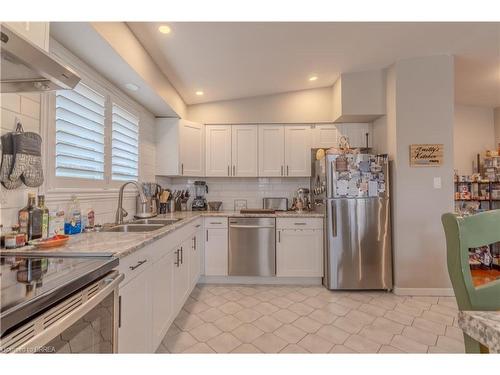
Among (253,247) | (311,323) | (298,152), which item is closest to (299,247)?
(253,247)

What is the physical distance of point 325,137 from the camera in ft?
12.1

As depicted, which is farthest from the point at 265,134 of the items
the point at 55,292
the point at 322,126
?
the point at 55,292

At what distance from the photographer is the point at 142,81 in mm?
2307

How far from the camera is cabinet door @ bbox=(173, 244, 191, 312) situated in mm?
2174

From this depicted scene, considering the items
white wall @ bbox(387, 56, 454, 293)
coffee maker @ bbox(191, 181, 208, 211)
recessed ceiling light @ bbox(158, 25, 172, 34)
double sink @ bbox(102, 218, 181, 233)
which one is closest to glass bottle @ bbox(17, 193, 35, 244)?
double sink @ bbox(102, 218, 181, 233)

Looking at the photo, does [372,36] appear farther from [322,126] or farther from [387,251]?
[387,251]

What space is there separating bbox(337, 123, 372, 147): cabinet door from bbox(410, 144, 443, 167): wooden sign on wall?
753 millimetres

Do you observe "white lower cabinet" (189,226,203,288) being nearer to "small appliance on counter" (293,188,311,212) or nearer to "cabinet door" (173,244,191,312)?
"cabinet door" (173,244,191,312)

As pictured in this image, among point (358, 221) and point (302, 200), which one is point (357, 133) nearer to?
point (302, 200)

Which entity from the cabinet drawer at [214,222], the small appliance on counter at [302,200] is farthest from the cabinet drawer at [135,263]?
the small appliance on counter at [302,200]

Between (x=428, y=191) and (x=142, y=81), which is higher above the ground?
(x=142, y=81)

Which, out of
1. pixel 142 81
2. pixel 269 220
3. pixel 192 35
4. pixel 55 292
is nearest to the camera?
pixel 55 292

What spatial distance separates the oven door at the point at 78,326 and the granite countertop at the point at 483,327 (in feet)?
3.92
